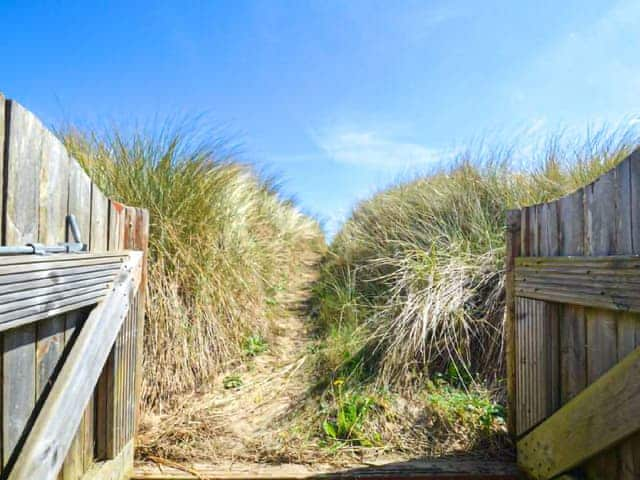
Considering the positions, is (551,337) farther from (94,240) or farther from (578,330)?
(94,240)

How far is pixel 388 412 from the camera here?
2.77 m

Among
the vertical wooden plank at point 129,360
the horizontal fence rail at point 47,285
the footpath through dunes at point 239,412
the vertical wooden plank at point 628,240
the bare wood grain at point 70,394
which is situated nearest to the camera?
the horizontal fence rail at point 47,285

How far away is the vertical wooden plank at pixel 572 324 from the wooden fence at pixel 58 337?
7.15 ft

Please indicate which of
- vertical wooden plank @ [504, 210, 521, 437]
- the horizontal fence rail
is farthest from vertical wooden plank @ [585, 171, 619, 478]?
the horizontal fence rail

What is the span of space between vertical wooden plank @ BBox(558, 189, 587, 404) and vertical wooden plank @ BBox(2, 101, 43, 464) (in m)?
2.24

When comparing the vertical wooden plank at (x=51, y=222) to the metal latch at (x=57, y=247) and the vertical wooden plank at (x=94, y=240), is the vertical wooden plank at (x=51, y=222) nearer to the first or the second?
the metal latch at (x=57, y=247)

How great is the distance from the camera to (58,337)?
1.53 metres

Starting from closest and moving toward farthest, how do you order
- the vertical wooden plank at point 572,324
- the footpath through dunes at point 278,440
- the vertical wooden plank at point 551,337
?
the vertical wooden plank at point 572,324 → the vertical wooden plank at point 551,337 → the footpath through dunes at point 278,440

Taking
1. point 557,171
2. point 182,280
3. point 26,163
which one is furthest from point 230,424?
point 557,171

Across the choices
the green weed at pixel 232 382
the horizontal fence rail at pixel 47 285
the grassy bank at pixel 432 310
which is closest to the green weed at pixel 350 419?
the grassy bank at pixel 432 310

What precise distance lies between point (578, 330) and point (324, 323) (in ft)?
9.71

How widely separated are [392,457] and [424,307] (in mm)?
1308

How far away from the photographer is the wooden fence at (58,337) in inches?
49.5

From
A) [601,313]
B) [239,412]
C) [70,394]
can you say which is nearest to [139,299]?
[70,394]
